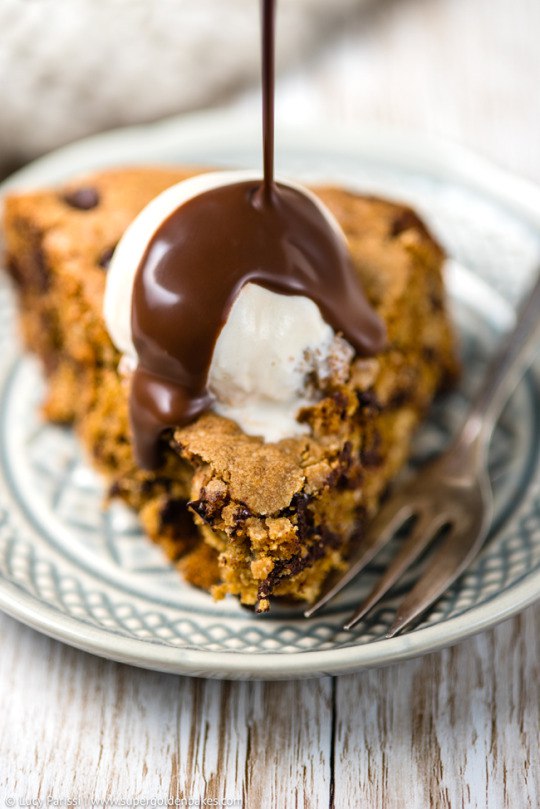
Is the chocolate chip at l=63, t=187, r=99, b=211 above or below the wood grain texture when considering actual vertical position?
above

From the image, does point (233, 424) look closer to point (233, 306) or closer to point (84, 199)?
point (233, 306)

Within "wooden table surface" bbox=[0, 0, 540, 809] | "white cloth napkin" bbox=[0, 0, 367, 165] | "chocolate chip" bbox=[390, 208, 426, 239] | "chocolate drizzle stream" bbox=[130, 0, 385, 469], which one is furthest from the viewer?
"white cloth napkin" bbox=[0, 0, 367, 165]

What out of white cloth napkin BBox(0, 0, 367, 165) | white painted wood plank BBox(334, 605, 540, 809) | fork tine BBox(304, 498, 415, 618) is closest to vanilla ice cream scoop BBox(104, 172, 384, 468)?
fork tine BBox(304, 498, 415, 618)

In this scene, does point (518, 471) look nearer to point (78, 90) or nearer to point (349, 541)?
point (349, 541)

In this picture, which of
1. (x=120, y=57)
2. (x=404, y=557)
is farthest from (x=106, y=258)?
(x=120, y=57)

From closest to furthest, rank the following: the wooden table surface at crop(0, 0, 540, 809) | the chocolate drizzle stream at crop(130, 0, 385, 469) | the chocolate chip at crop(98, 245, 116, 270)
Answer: the wooden table surface at crop(0, 0, 540, 809) < the chocolate drizzle stream at crop(130, 0, 385, 469) < the chocolate chip at crop(98, 245, 116, 270)

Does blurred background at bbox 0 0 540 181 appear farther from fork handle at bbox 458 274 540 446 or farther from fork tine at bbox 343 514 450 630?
fork tine at bbox 343 514 450 630

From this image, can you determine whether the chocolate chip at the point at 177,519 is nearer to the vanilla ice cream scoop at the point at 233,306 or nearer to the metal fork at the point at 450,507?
the vanilla ice cream scoop at the point at 233,306
